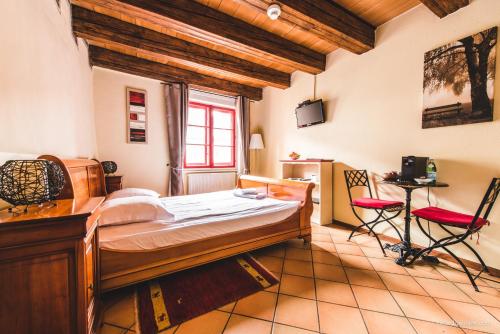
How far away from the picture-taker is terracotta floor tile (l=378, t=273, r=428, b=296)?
5.58 feet

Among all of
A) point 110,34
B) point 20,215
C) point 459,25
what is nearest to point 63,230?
point 20,215

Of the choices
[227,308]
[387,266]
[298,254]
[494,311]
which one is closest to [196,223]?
[227,308]

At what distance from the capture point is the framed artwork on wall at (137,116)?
364 cm

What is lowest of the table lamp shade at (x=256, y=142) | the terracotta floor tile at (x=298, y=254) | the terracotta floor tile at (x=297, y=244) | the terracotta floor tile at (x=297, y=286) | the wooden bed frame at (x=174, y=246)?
the terracotta floor tile at (x=297, y=286)

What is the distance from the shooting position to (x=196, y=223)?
1788 millimetres

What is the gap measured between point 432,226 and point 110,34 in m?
4.52

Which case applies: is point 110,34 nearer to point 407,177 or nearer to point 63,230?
point 63,230

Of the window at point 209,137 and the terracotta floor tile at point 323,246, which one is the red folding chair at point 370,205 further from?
the window at point 209,137

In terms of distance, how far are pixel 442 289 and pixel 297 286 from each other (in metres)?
1.24

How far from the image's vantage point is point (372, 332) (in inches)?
50.8

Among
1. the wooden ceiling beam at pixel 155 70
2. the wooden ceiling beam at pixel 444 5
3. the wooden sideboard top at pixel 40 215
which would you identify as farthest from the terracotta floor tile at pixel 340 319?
the wooden ceiling beam at pixel 155 70

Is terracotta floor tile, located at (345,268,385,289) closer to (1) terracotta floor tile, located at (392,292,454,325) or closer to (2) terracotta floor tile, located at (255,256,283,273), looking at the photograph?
(1) terracotta floor tile, located at (392,292,454,325)

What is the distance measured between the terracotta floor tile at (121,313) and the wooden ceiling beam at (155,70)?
10.9 feet

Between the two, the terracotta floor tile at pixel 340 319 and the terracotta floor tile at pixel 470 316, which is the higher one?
the terracotta floor tile at pixel 340 319
